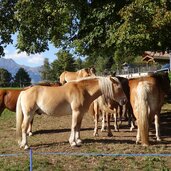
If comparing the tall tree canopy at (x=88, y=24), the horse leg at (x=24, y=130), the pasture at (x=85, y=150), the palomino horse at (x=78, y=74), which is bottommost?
the pasture at (x=85, y=150)

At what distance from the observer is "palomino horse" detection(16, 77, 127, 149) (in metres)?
10.4

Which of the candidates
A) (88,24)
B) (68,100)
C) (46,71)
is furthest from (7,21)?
(46,71)

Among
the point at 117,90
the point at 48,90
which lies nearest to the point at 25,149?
the point at 48,90

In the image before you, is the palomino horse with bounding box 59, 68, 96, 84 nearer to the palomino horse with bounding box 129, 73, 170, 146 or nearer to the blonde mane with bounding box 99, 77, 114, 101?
the palomino horse with bounding box 129, 73, 170, 146

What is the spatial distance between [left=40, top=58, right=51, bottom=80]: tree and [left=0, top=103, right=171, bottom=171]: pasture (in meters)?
85.8

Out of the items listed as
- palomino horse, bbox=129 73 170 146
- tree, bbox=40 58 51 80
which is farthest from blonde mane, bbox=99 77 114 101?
tree, bbox=40 58 51 80

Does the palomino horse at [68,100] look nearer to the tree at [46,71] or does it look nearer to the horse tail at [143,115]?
the horse tail at [143,115]

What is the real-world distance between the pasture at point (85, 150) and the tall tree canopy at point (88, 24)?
3.18 m

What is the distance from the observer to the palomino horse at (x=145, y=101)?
1029cm

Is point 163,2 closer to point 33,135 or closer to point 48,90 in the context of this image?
point 48,90

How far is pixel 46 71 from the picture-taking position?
104 m

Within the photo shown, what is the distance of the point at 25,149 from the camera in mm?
10180

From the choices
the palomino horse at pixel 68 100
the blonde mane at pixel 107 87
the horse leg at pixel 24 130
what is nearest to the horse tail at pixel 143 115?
the palomino horse at pixel 68 100

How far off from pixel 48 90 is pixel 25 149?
1602 mm
